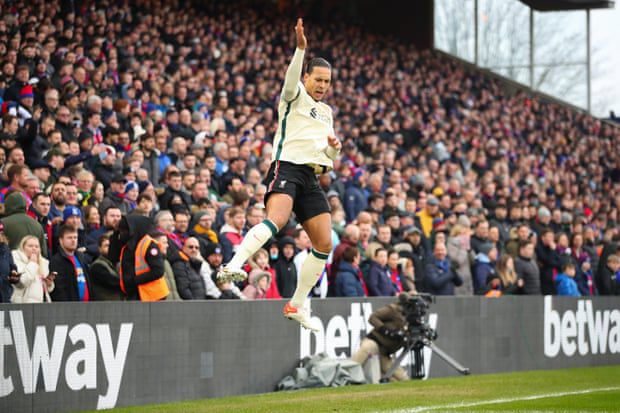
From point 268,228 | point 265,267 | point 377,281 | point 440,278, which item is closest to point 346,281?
point 377,281

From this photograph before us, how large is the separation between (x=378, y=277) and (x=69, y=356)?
5441 millimetres

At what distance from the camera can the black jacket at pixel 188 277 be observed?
1192cm

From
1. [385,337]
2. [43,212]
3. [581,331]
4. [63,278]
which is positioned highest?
[43,212]

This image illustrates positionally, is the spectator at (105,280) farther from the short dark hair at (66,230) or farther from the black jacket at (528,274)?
the black jacket at (528,274)

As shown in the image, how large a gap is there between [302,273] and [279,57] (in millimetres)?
16075

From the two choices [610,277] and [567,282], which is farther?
[610,277]

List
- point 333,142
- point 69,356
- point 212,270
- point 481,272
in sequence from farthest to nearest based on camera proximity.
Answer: point 481,272, point 212,270, point 69,356, point 333,142

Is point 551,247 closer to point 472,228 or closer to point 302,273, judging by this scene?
point 472,228

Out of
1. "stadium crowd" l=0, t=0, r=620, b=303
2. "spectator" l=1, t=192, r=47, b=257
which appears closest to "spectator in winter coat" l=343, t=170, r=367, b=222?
"stadium crowd" l=0, t=0, r=620, b=303

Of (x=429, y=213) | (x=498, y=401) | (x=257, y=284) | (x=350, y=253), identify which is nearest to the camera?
(x=498, y=401)

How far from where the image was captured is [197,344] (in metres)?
11.7

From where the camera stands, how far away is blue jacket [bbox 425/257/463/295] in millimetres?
15609

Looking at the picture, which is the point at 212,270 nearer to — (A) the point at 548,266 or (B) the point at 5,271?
(B) the point at 5,271

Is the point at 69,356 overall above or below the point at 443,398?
above
